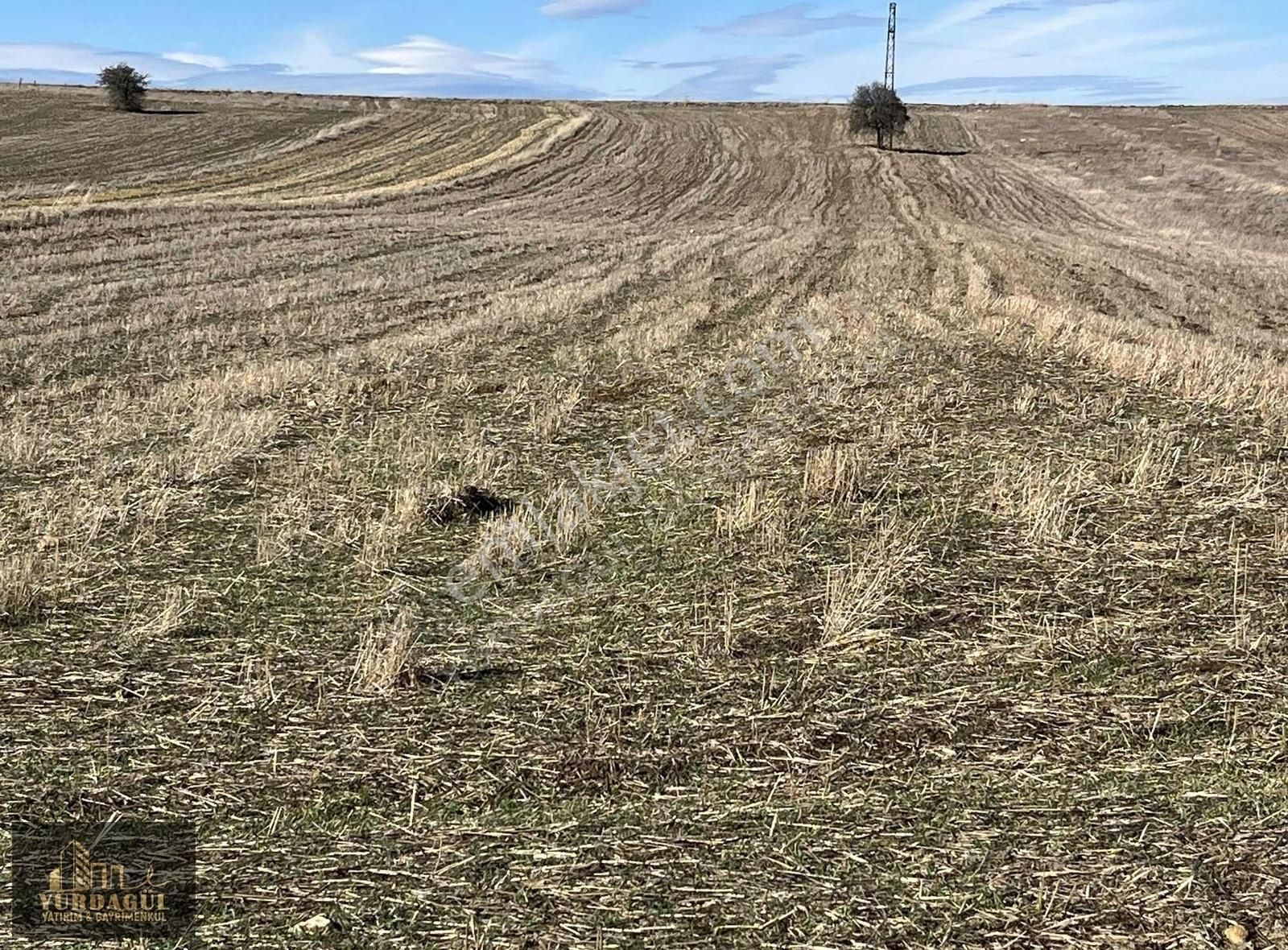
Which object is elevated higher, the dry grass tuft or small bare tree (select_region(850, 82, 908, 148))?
small bare tree (select_region(850, 82, 908, 148))

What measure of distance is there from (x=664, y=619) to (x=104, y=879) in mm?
2528

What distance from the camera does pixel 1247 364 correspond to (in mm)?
9625

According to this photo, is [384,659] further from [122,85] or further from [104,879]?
[122,85]

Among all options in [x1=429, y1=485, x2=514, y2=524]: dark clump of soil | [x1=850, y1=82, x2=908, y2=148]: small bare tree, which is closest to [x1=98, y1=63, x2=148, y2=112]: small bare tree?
[x1=850, y1=82, x2=908, y2=148]: small bare tree

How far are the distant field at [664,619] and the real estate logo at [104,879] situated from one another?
95mm

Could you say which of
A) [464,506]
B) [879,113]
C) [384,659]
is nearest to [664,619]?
[384,659]

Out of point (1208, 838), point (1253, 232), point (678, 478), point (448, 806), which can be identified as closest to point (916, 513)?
point (678, 478)

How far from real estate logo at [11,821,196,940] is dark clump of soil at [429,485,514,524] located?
2.93 m

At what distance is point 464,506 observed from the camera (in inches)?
241

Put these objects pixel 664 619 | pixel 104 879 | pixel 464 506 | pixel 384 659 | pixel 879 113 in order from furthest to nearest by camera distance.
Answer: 1. pixel 879 113
2. pixel 464 506
3. pixel 664 619
4. pixel 384 659
5. pixel 104 879

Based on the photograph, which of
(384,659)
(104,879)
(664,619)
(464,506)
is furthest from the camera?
(464,506)

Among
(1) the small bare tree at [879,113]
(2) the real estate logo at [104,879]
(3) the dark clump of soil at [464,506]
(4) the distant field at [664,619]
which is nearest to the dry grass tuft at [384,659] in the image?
(4) the distant field at [664,619]

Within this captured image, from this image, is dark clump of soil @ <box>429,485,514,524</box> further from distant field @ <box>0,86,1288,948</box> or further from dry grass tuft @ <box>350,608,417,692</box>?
dry grass tuft @ <box>350,608,417,692</box>

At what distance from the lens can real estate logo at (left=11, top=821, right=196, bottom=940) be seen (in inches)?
115
